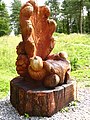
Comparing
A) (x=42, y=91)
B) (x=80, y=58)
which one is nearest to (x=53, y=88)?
(x=42, y=91)

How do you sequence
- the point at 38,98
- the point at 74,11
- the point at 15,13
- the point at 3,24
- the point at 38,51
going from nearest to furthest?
the point at 38,98 < the point at 38,51 < the point at 3,24 < the point at 74,11 < the point at 15,13

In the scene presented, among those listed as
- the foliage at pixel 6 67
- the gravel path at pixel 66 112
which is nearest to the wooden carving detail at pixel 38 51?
the gravel path at pixel 66 112

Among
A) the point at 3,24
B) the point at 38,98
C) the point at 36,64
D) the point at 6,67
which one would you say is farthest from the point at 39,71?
the point at 3,24

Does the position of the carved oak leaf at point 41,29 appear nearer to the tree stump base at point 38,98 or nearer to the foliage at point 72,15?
the tree stump base at point 38,98

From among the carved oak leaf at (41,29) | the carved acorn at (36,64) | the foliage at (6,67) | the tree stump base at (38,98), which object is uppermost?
the carved oak leaf at (41,29)

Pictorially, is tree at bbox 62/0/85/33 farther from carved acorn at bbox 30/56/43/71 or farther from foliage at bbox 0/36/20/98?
carved acorn at bbox 30/56/43/71

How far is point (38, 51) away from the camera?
4.18m

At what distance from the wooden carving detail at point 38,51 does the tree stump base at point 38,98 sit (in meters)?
0.12

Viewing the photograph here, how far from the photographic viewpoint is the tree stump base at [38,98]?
3.68 meters

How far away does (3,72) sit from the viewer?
7.39m

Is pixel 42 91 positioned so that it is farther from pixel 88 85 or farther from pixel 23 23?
pixel 88 85

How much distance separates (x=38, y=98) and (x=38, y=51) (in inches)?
32.2

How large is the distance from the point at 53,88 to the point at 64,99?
0.79ft

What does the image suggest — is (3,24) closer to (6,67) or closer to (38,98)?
(6,67)
